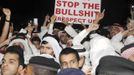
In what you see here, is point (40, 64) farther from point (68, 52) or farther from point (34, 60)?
point (68, 52)

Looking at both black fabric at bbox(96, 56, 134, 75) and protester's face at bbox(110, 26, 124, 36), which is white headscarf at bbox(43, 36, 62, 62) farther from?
black fabric at bbox(96, 56, 134, 75)

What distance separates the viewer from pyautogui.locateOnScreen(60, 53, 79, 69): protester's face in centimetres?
404

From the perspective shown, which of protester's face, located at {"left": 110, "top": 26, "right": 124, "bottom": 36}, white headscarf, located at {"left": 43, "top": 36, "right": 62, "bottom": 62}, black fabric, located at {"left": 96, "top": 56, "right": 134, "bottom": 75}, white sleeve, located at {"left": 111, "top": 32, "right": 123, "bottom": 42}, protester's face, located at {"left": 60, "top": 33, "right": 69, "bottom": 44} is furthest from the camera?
protester's face, located at {"left": 110, "top": 26, "right": 124, "bottom": 36}

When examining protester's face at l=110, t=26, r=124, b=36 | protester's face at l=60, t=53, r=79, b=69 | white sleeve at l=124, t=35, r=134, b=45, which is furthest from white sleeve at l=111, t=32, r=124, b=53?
protester's face at l=60, t=53, r=79, b=69

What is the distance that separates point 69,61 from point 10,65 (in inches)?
38.3

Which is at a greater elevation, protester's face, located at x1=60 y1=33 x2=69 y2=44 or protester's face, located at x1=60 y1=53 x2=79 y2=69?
protester's face, located at x1=60 y1=53 x2=79 y2=69

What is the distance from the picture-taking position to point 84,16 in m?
7.41

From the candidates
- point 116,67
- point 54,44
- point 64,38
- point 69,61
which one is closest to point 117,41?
point 64,38

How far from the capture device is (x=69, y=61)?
4.10m

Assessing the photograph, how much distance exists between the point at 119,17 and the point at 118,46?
21.8 feet

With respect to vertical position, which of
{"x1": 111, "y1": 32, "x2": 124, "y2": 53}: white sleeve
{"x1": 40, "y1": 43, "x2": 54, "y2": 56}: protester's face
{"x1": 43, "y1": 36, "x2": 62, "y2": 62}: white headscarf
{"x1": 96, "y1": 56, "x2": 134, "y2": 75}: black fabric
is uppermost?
{"x1": 96, "y1": 56, "x2": 134, "y2": 75}: black fabric

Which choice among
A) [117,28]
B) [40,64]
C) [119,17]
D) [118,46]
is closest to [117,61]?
[40,64]

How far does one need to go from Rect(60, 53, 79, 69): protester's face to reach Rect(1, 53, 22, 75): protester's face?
771 millimetres

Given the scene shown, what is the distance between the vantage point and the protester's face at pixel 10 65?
3160 millimetres
